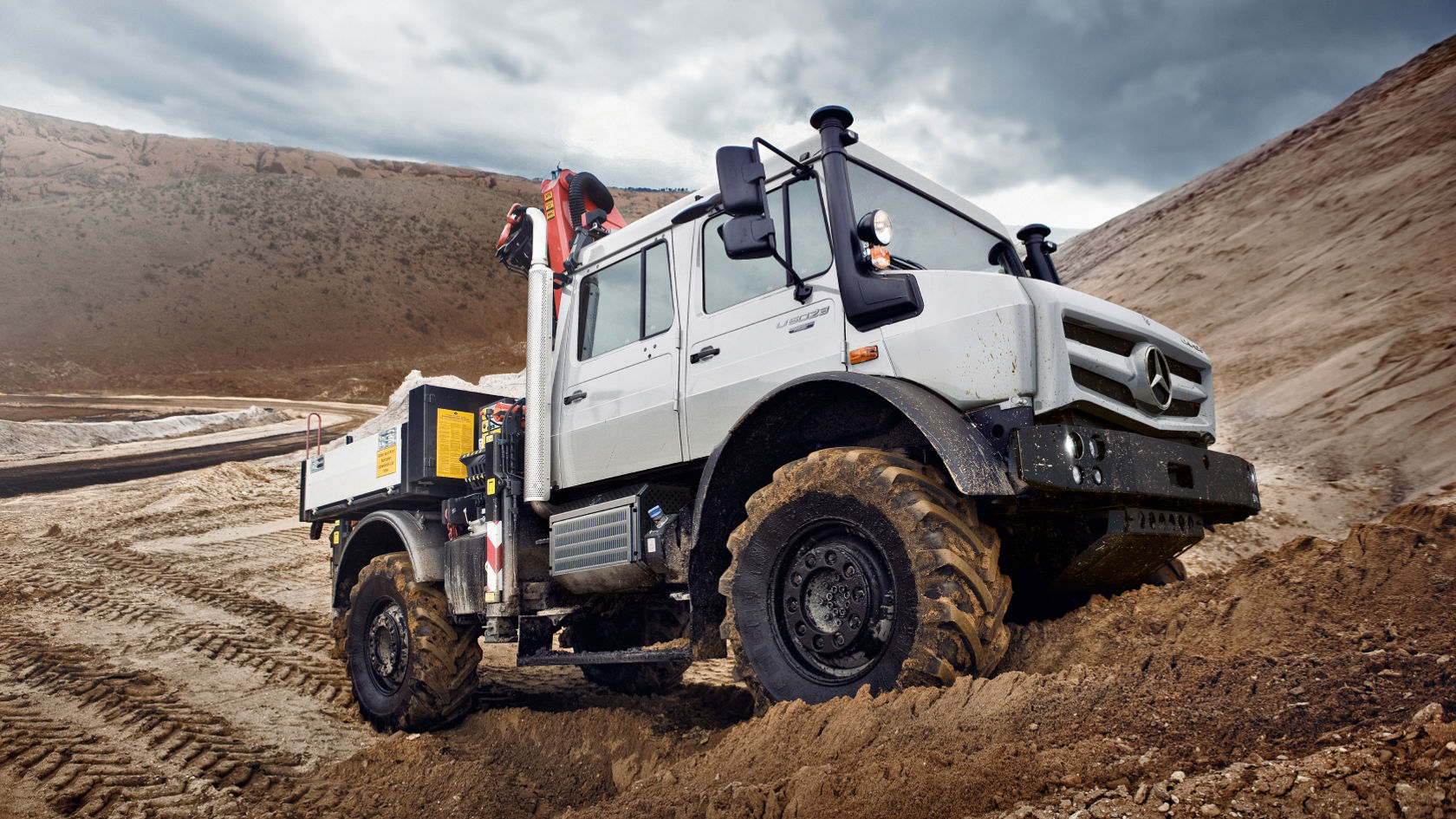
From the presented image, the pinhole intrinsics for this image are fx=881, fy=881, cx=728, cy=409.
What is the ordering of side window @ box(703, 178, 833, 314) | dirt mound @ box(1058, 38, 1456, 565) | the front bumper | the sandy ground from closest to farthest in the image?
the sandy ground → the front bumper → side window @ box(703, 178, 833, 314) → dirt mound @ box(1058, 38, 1456, 565)

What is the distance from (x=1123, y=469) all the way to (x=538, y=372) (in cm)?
324

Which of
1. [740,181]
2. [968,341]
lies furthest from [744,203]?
[968,341]

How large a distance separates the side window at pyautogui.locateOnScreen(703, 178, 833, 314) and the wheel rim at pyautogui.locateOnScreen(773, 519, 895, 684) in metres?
1.24

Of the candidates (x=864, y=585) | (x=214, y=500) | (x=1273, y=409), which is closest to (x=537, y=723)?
(x=864, y=585)

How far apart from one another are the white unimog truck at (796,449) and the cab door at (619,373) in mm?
16

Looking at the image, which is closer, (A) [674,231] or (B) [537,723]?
(A) [674,231]

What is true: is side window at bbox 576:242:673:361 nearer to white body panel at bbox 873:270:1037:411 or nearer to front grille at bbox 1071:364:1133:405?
white body panel at bbox 873:270:1037:411

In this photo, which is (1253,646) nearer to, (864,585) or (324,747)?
(864,585)

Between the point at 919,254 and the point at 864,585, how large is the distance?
1.72 m

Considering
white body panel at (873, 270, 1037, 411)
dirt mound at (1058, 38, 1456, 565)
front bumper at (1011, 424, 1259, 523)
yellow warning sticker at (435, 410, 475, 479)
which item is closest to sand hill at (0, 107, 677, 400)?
dirt mound at (1058, 38, 1456, 565)

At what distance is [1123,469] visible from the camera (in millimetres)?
3293

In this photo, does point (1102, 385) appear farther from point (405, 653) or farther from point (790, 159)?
point (405, 653)

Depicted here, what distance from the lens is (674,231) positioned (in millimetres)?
4777

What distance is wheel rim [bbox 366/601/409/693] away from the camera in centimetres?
568
